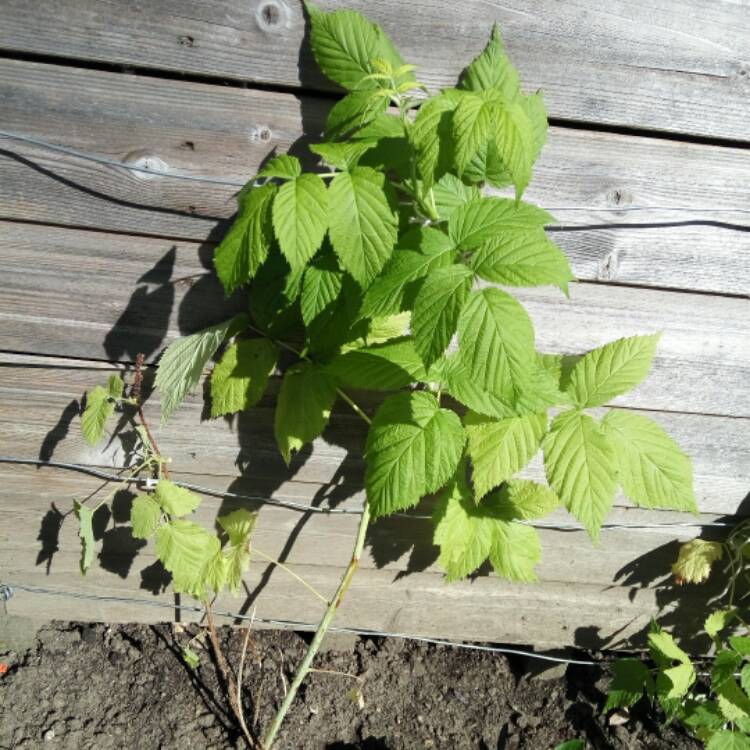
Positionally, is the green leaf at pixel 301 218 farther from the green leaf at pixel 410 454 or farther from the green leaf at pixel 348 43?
the green leaf at pixel 410 454

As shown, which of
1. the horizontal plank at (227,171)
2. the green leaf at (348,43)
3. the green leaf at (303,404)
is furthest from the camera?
the green leaf at (303,404)

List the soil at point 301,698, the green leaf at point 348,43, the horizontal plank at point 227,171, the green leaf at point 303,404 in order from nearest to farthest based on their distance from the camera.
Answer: the green leaf at point 348,43
the horizontal plank at point 227,171
the green leaf at point 303,404
the soil at point 301,698

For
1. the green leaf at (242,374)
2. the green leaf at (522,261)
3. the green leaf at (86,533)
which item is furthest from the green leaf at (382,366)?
the green leaf at (86,533)

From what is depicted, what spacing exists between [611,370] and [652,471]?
0.72ft

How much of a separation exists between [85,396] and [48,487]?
1.04 feet

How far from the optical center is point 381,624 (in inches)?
82.9

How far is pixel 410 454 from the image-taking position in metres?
1.27

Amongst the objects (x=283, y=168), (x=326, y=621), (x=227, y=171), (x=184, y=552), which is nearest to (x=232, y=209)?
(x=227, y=171)

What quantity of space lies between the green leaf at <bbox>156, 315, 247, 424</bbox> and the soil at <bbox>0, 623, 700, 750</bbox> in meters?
0.90

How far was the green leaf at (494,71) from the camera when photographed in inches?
51.3

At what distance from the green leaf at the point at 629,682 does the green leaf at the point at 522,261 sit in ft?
4.23

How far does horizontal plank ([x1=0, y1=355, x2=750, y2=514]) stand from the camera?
5.45 ft

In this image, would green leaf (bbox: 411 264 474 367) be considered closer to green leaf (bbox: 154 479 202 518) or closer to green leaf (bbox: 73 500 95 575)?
green leaf (bbox: 154 479 202 518)

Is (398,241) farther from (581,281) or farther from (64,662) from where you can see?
(64,662)
